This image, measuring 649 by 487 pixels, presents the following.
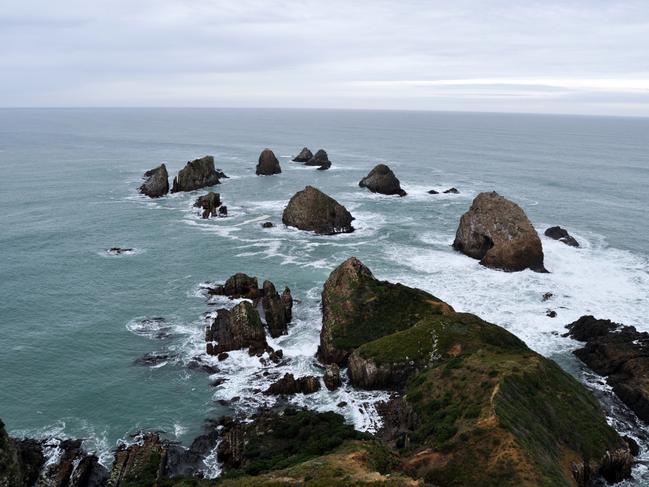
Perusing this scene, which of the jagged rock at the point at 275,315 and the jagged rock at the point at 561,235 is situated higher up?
the jagged rock at the point at 561,235

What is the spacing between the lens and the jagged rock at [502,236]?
239 feet

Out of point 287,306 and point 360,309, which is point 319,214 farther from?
point 360,309

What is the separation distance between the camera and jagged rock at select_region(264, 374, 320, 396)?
45.1 m

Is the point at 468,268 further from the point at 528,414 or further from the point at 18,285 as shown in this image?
the point at 18,285

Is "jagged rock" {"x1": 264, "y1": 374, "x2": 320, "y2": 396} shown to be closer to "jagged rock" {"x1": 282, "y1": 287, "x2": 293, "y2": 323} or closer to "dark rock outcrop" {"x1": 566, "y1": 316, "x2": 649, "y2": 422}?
"jagged rock" {"x1": 282, "y1": 287, "x2": 293, "y2": 323}

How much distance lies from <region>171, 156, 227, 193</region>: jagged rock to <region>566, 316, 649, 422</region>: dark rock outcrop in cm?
9312

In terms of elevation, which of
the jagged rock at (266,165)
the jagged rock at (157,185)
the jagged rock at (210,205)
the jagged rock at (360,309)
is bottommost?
the jagged rock at (360,309)

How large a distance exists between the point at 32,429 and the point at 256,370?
18382 mm

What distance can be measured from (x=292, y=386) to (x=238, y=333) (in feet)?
32.1

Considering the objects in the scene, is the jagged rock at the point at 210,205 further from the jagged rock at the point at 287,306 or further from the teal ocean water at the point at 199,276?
the jagged rock at the point at 287,306

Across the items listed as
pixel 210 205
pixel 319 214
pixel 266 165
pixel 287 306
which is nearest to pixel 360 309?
pixel 287 306

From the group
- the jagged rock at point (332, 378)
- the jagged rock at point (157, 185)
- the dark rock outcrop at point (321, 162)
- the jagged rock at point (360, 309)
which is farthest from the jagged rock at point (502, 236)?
the dark rock outcrop at point (321, 162)

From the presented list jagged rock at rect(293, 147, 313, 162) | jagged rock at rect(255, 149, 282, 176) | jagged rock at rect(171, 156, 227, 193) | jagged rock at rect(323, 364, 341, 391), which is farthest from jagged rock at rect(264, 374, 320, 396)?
jagged rock at rect(293, 147, 313, 162)

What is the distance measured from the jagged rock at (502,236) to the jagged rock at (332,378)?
1431 inches
